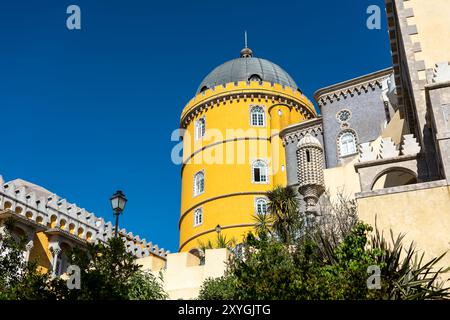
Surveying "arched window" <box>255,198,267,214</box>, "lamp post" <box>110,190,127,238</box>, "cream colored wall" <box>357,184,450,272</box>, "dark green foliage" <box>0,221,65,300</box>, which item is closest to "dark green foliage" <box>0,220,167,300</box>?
"dark green foliage" <box>0,221,65,300</box>

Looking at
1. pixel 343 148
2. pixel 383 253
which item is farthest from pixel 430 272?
pixel 343 148

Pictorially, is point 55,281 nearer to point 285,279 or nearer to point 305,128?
point 285,279

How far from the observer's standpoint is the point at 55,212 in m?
27.9

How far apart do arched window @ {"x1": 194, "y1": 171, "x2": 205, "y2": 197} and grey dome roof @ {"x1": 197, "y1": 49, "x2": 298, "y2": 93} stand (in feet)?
22.2

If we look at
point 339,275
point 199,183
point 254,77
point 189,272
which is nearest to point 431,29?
point 339,275

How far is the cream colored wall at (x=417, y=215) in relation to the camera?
14.4m

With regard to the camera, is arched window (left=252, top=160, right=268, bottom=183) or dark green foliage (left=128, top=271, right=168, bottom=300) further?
arched window (left=252, top=160, right=268, bottom=183)

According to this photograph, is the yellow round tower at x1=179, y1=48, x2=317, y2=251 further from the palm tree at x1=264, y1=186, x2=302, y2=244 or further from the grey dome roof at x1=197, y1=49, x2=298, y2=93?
the palm tree at x1=264, y1=186, x2=302, y2=244

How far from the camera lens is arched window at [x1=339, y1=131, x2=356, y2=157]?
108 feet

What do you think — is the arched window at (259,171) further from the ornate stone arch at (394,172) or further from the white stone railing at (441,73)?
the white stone railing at (441,73)

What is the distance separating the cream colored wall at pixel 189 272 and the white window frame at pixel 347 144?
13537mm

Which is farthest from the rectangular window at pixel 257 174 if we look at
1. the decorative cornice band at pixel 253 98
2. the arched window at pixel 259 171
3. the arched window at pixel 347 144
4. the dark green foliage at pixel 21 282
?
the dark green foliage at pixel 21 282

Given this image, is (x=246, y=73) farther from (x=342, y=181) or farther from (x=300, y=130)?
(x=342, y=181)

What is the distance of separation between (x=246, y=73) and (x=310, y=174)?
14.5 m
